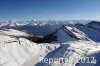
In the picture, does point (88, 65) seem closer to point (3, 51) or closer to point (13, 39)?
point (3, 51)

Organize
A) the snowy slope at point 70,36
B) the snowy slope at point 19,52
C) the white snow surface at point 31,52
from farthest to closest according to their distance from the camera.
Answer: the snowy slope at point 70,36
the snowy slope at point 19,52
the white snow surface at point 31,52

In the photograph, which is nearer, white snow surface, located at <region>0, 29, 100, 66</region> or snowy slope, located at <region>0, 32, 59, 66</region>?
white snow surface, located at <region>0, 29, 100, 66</region>

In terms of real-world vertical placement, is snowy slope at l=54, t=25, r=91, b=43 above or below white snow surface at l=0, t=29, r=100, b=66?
below

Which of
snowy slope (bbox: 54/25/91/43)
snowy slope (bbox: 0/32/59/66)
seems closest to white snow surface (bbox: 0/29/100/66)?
snowy slope (bbox: 0/32/59/66)

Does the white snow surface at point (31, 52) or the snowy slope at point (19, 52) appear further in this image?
the snowy slope at point (19, 52)

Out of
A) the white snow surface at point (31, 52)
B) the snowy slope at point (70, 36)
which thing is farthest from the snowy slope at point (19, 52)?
the snowy slope at point (70, 36)

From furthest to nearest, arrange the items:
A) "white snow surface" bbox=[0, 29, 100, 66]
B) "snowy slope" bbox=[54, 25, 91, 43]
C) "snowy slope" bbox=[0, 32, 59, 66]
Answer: "snowy slope" bbox=[54, 25, 91, 43] → "snowy slope" bbox=[0, 32, 59, 66] → "white snow surface" bbox=[0, 29, 100, 66]

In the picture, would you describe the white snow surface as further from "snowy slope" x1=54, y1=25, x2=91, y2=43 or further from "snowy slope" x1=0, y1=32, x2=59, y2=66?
"snowy slope" x1=54, y1=25, x2=91, y2=43

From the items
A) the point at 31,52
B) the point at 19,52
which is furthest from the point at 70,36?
the point at 19,52

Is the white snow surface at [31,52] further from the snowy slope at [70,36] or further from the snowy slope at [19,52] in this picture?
the snowy slope at [70,36]

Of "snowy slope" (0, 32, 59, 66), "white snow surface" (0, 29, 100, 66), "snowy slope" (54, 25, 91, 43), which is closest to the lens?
"white snow surface" (0, 29, 100, 66)

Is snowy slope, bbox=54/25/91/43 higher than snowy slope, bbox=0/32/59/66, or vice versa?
snowy slope, bbox=0/32/59/66

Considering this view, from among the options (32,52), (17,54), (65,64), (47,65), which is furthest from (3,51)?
(65,64)
